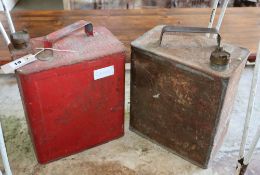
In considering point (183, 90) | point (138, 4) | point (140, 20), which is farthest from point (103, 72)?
point (138, 4)

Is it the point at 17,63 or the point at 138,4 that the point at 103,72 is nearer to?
the point at 17,63

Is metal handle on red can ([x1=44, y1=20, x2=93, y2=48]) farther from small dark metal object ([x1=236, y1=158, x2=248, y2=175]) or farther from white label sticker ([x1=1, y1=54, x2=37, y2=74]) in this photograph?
small dark metal object ([x1=236, y1=158, x2=248, y2=175])

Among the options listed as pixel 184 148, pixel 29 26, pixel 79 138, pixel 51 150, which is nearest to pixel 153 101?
pixel 184 148

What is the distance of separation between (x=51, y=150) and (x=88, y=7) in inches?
68.3

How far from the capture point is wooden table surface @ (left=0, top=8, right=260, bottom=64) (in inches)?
89.1

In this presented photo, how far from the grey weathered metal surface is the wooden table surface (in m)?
0.78

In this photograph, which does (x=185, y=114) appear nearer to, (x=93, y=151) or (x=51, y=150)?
(x=93, y=151)

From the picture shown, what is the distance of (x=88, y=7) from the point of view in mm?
2848

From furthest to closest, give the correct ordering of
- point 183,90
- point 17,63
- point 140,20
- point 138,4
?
1. point 138,4
2. point 140,20
3. point 183,90
4. point 17,63

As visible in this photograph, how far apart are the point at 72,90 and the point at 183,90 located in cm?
46

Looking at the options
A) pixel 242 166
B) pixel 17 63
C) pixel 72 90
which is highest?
pixel 17 63

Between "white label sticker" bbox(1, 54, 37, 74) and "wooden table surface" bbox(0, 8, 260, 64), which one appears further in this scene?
"wooden table surface" bbox(0, 8, 260, 64)

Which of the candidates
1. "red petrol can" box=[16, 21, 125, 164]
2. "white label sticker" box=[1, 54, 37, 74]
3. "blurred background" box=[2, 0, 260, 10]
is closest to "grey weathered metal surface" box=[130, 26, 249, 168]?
"red petrol can" box=[16, 21, 125, 164]

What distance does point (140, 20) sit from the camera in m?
2.42
